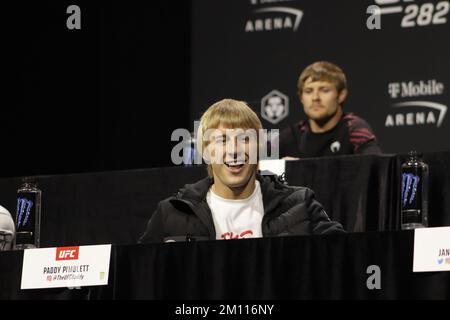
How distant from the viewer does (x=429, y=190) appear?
4219 mm

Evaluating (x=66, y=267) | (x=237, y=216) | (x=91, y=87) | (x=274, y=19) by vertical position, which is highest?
(x=274, y=19)

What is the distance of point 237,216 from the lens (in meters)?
4.08

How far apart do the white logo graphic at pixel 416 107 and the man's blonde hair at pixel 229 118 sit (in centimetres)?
206

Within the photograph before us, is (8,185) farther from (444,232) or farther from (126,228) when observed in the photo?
(444,232)

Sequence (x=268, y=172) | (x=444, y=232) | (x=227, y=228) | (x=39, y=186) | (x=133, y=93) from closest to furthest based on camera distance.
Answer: (x=444, y=232) < (x=227, y=228) < (x=268, y=172) < (x=39, y=186) < (x=133, y=93)

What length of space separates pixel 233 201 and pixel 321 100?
1.88 meters

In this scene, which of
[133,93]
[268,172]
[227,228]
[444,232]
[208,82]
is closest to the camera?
[444,232]

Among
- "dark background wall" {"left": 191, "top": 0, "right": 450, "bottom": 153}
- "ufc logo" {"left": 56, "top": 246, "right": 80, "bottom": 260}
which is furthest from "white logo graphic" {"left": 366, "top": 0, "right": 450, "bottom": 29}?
"ufc logo" {"left": 56, "top": 246, "right": 80, "bottom": 260}

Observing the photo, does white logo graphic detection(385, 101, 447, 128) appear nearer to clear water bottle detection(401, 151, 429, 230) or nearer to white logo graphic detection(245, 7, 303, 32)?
white logo graphic detection(245, 7, 303, 32)

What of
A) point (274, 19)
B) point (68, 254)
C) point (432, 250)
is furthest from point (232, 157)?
point (274, 19)

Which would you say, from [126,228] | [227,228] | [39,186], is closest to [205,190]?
[227,228]

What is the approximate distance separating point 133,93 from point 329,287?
3.86m

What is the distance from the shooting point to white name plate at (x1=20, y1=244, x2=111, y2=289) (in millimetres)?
3412

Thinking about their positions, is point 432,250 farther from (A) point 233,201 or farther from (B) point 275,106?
(B) point 275,106
